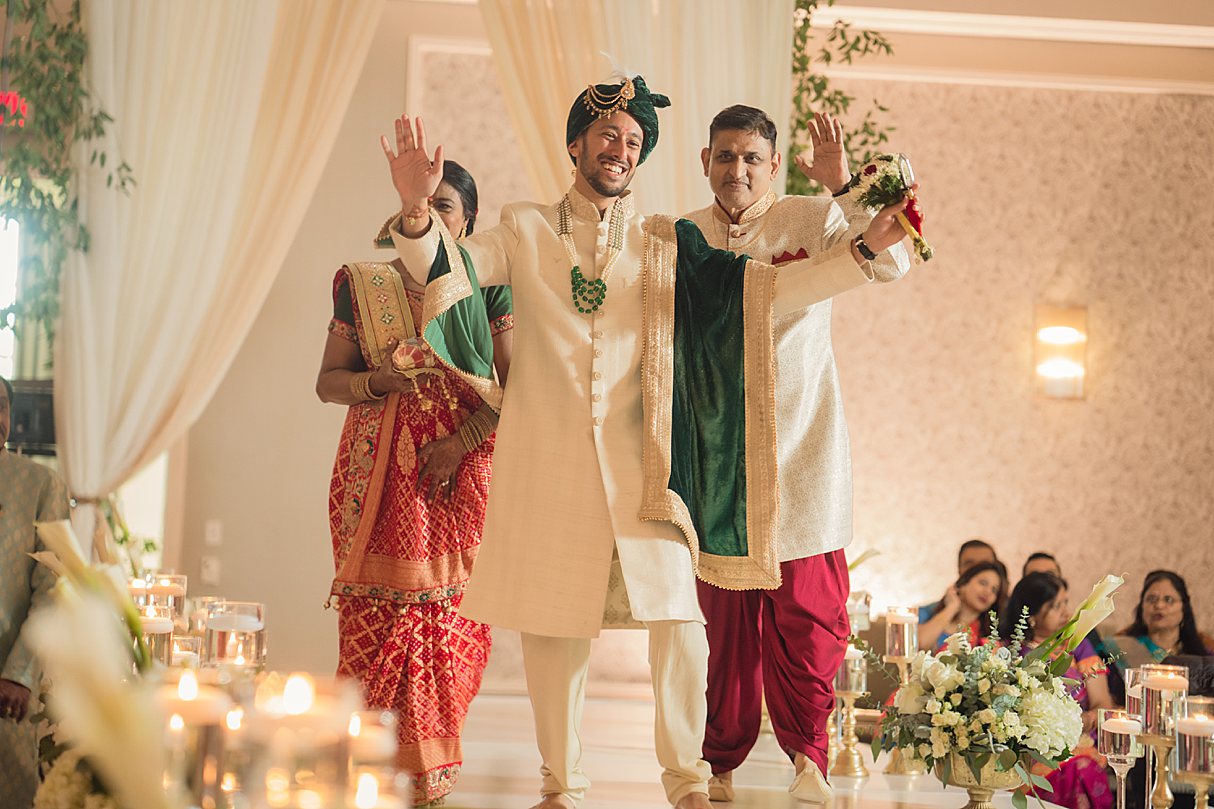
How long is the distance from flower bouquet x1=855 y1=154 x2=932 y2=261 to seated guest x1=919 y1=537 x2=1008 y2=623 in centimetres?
344

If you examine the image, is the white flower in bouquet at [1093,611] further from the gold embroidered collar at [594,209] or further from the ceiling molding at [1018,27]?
the ceiling molding at [1018,27]

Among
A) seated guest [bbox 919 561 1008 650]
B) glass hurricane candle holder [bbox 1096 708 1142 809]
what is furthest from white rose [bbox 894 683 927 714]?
seated guest [bbox 919 561 1008 650]

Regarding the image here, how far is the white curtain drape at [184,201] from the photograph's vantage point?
4629mm

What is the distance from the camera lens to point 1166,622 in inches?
213

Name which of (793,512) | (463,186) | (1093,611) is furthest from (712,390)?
(1093,611)

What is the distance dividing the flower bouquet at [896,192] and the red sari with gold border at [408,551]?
105 centimetres

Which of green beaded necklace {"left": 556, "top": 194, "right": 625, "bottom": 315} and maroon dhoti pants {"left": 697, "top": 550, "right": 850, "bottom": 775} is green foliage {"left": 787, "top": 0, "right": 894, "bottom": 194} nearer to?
green beaded necklace {"left": 556, "top": 194, "right": 625, "bottom": 315}

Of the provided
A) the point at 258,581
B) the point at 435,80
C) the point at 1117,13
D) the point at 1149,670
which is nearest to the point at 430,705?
the point at 1149,670

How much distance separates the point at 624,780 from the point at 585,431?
1.23m

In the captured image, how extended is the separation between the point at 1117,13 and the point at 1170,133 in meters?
0.70

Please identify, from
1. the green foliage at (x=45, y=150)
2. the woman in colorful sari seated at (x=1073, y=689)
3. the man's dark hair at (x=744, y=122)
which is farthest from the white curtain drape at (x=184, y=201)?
the woman in colorful sari seated at (x=1073, y=689)

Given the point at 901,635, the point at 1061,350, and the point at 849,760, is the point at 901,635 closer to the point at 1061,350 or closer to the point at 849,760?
the point at 849,760

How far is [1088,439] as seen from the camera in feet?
21.6

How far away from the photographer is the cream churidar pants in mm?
2840
